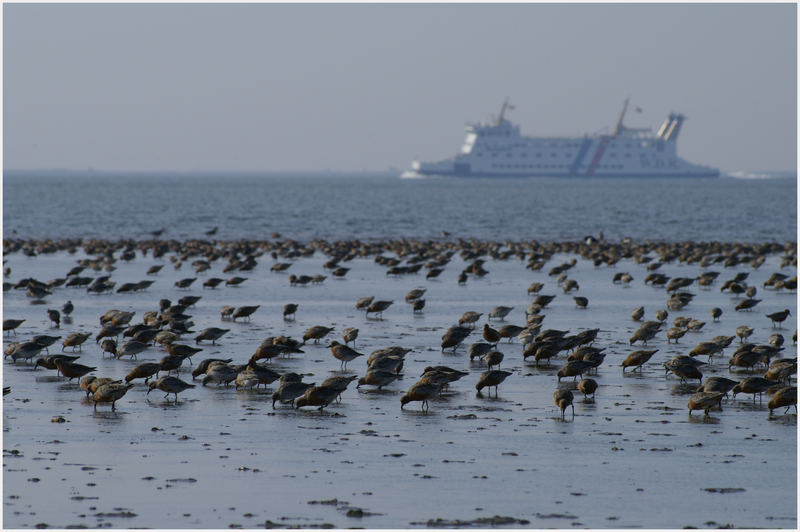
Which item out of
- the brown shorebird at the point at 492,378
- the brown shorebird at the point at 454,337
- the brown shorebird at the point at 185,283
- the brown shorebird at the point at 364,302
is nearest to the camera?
the brown shorebird at the point at 492,378

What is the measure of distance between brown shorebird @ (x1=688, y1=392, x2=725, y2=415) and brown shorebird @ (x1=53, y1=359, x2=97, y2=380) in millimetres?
8442

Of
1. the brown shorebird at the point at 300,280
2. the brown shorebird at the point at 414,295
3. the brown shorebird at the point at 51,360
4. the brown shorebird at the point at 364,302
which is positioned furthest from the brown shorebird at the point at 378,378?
the brown shorebird at the point at 300,280

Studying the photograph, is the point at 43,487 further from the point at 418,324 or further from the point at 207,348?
the point at 418,324

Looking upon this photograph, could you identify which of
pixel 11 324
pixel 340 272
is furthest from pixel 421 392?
pixel 340 272

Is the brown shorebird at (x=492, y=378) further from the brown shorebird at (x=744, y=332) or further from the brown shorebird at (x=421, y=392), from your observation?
the brown shorebird at (x=744, y=332)

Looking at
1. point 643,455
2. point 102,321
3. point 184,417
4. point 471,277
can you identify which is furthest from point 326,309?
point 643,455

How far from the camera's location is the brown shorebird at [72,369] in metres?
15.8

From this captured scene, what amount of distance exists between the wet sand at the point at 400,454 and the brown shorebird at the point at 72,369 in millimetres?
211

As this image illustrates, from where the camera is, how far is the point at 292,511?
9656 millimetres

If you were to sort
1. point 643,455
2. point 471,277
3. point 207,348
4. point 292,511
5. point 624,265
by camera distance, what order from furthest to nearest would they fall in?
point 624,265 < point 471,277 < point 207,348 < point 643,455 < point 292,511

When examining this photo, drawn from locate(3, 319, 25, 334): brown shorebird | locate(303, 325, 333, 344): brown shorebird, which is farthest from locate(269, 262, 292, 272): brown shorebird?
locate(303, 325, 333, 344): brown shorebird

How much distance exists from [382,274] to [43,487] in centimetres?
2546

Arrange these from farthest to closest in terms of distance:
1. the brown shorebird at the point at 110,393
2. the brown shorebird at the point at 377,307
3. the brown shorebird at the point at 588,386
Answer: the brown shorebird at the point at 377,307
the brown shorebird at the point at 588,386
the brown shorebird at the point at 110,393

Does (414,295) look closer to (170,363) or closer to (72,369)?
(170,363)
